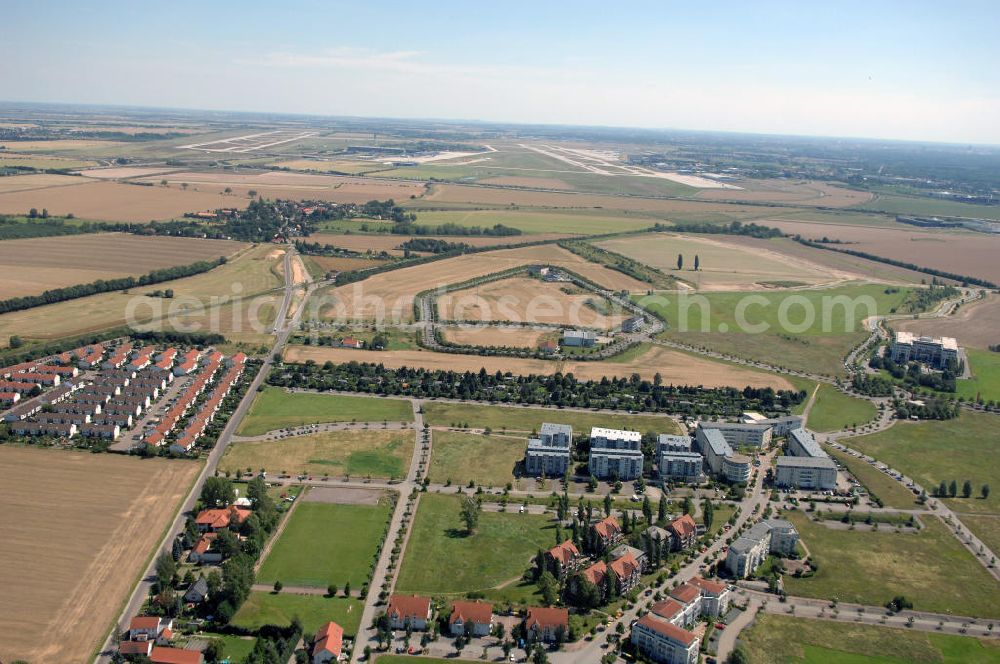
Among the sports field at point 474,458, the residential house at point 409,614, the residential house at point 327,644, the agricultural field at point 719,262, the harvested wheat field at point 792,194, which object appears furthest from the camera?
the harvested wheat field at point 792,194

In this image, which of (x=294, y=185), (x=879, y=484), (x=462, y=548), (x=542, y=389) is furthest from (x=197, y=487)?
(x=294, y=185)

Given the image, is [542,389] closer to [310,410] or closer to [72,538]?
[310,410]

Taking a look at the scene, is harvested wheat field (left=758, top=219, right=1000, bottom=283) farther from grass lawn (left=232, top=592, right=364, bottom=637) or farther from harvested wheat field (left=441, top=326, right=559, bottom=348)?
grass lawn (left=232, top=592, right=364, bottom=637)

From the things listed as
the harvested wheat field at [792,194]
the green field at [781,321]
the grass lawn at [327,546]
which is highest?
the harvested wheat field at [792,194]

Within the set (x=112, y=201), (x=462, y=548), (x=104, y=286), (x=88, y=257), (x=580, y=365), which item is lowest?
(x=462, y=548)

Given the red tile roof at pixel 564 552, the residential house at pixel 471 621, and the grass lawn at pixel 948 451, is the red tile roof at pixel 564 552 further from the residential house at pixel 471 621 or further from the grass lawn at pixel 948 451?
the grass lawn at pixel 948 451

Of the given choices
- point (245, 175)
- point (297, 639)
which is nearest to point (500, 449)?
point (297, 639)

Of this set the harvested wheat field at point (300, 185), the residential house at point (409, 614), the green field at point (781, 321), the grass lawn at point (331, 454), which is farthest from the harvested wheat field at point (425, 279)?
the harvested wheat field at point (300, 185)
